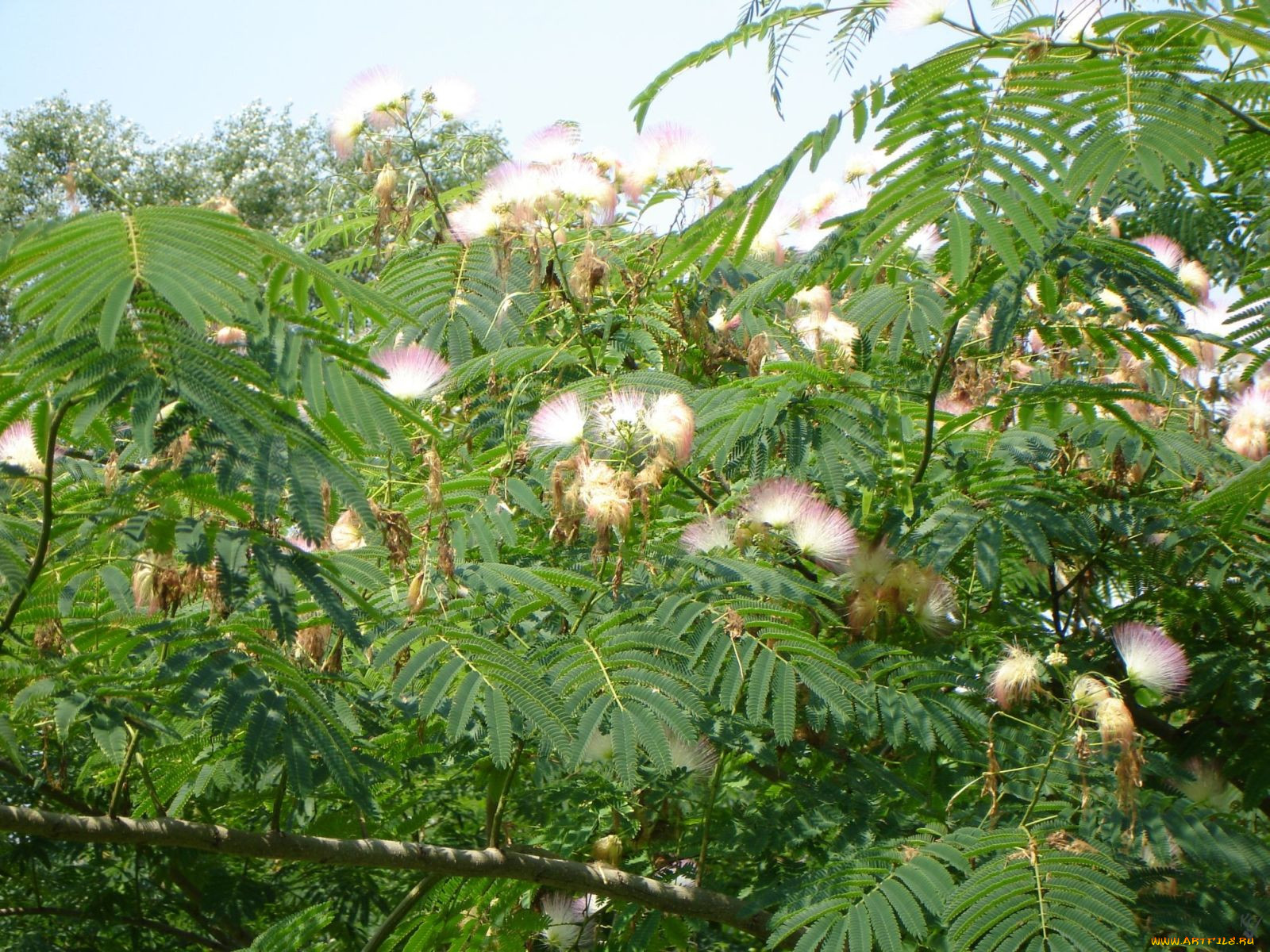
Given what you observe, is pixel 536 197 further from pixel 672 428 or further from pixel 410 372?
pixel 672 428

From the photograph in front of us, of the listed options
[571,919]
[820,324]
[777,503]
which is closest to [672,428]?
[777,503]

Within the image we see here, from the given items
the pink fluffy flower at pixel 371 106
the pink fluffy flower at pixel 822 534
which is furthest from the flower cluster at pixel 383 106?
the pink fluffy flower at pixel 822 534

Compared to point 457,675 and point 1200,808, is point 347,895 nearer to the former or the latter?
point 457,675

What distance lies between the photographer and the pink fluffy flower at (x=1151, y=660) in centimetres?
313

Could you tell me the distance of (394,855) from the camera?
2.68 m

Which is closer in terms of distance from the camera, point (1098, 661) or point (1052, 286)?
point (1052, 286)

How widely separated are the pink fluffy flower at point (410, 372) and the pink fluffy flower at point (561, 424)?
0.33 meters

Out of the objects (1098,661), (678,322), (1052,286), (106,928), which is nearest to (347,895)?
(106,928)

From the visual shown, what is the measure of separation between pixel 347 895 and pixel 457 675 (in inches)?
78.7

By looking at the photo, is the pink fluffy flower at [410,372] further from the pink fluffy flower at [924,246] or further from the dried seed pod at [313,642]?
the pink fluffy flower at [924,246]

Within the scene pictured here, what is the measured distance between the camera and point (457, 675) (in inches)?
101

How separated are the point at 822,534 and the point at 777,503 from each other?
0.13m

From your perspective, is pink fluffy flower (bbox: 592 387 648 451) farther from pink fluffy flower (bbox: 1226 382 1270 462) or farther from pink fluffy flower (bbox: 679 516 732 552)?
pink fluffy flower (bbox: 1226 382 1270 462)

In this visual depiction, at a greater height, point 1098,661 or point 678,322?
point 678,322
